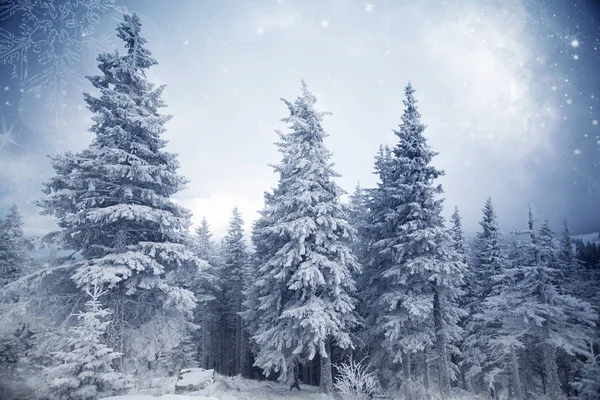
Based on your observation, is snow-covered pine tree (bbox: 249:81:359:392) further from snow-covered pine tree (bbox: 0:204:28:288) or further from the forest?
snow-covered pine tree (bbox: 0:204:28:288)

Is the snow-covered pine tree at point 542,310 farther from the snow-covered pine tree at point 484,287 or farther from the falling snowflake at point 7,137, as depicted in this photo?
the falling snowflake at point 7,137

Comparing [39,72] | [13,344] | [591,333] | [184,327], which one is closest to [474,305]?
[591,333]

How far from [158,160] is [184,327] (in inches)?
315

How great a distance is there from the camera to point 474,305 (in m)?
25.8

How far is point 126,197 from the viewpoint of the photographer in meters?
12.5

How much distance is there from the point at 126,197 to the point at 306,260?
28.7ft

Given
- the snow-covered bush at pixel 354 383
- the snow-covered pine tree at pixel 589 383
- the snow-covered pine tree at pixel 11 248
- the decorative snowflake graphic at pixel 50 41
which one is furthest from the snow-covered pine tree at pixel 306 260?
the snow-covered pine tree at pixel 11 248

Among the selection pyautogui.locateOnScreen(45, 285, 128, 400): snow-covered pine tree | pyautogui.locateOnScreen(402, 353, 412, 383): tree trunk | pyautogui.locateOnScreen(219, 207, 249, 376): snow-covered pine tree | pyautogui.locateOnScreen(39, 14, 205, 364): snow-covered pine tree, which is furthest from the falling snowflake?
pyautogui.locateOnScreen(402, 353, 412, 383): tree trunk

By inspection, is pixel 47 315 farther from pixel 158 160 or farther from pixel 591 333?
pixel 591 333

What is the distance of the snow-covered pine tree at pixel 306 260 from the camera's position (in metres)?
14.0

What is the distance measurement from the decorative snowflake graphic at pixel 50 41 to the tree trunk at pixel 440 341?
20755 mm

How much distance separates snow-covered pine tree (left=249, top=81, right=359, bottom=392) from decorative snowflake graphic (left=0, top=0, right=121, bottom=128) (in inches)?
398

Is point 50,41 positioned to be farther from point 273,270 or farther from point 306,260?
point 306,260

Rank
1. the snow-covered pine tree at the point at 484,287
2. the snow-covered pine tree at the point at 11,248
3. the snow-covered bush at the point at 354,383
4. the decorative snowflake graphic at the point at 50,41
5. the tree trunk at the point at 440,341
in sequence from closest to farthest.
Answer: the snow-covered bush at the point at 354,383, the decorative snowflake graphic at the point at 50,41, the tree trunk at the point at 440,341, the snow-covered pine tree at the point at 484,287, the snow-covered pine tree at the point at 11,248
